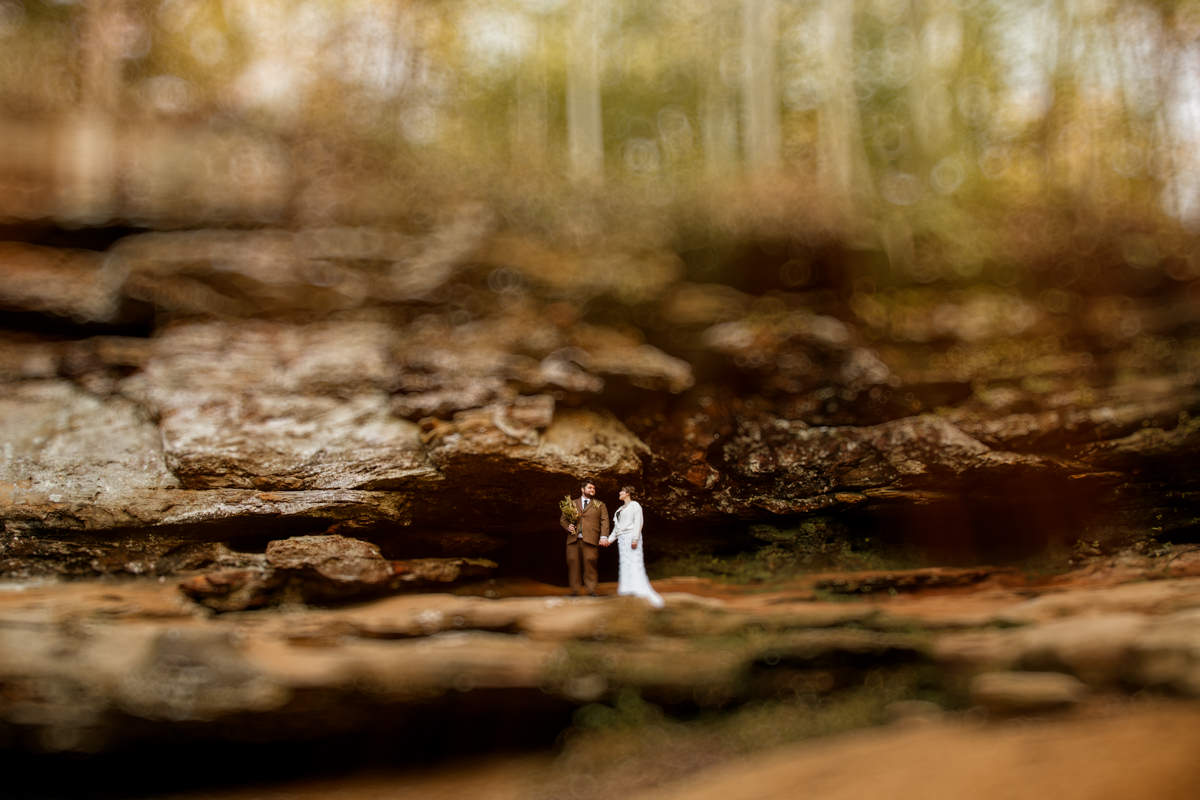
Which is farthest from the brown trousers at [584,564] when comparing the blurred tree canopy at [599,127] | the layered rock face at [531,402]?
the blurred tree canopy at [599,127]

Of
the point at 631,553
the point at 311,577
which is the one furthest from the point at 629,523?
the point at 311,577

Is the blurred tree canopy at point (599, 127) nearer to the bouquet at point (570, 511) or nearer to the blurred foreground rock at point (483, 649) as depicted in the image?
the bouquet at point (570, 511)

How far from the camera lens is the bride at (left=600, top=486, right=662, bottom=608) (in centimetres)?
630

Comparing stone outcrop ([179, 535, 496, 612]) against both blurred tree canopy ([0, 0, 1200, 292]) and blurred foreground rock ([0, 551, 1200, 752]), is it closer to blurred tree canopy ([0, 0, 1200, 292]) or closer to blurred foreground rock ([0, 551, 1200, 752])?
blurred foreground rock ([0, 551, 1200, 752])

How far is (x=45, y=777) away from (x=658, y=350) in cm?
718

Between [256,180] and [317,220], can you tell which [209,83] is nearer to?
[256,180]

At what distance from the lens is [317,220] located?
9562 millimetres

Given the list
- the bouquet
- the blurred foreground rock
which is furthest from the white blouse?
the blurred foreground rock

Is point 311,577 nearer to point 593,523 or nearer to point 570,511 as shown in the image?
point 570,511

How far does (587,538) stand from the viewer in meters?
6.48

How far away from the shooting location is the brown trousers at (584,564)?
6480 millimetres

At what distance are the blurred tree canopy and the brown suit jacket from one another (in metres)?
4.67

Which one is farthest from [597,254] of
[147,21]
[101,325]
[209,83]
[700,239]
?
A: [147,21]

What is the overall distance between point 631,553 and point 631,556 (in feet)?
0.09
